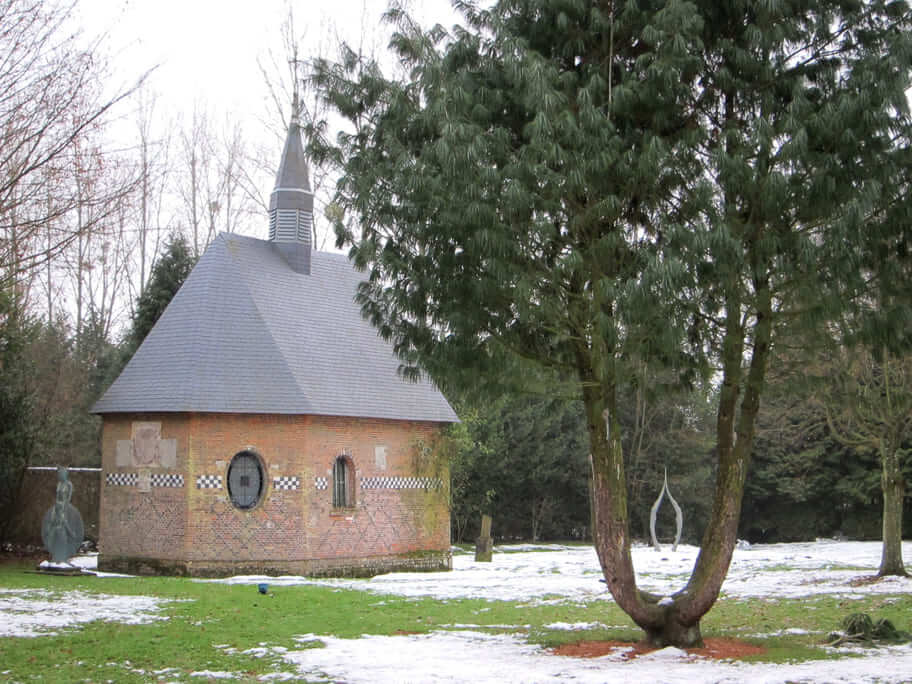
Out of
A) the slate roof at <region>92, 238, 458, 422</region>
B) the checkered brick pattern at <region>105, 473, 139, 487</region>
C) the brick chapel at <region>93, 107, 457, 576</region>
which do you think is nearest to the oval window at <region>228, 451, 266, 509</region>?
the brick chapel at <region>93, 107, 457, 576</region>

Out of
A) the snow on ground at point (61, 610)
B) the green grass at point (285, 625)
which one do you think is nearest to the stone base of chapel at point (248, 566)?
the green grass at point (285, 625)

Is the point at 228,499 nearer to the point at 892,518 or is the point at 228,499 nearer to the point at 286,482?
the point at 286,482

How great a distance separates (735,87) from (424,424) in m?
14.0

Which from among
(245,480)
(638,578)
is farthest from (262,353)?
(638,578)

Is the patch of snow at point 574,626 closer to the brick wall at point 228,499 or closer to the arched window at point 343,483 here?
the brick wall at point 228,499

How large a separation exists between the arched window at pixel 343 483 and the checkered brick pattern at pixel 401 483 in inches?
10.9

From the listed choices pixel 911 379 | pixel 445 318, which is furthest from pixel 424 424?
pixel 445 318

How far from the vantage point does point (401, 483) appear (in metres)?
21.4

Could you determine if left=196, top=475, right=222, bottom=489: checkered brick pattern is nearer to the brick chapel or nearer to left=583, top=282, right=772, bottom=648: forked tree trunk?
the brick chapel

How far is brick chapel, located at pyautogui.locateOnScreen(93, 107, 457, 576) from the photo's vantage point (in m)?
19.0

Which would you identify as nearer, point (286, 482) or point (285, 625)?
point (285, 625)

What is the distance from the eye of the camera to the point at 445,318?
973 centimetres

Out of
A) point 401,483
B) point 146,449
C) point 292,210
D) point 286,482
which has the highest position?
point 292,210

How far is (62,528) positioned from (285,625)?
29.5 ft
